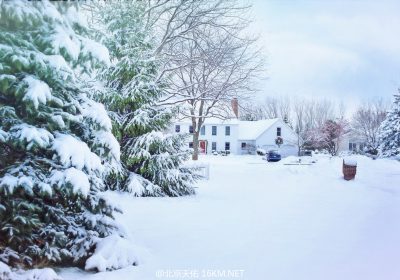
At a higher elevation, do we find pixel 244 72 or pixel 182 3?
pixel 182 3

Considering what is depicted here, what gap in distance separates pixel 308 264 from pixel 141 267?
57.6 inches

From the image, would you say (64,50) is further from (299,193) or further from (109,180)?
(299,193)

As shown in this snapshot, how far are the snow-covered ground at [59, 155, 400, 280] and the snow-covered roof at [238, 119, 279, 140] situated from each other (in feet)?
91.8

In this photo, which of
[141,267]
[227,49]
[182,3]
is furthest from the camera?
[227,49]

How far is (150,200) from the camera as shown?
23.4ft

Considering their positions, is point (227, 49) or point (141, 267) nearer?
point (141, 267)

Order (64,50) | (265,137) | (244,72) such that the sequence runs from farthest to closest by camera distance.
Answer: (265,137), (244,72), (64,50)

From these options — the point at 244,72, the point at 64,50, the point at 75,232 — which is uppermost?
the point at 244,72

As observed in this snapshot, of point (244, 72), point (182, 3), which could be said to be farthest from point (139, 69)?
point (244, 72)

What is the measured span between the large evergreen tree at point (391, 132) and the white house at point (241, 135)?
1485 centimetres

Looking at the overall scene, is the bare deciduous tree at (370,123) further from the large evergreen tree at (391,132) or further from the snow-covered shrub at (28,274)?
the snow-covered shrub at (28,274)

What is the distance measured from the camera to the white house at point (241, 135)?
3644cm

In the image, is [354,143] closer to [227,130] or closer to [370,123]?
[370,123]

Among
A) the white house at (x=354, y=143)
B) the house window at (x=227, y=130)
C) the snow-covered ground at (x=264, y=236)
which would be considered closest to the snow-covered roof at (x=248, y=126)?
the house window at (x=227, y=130)
